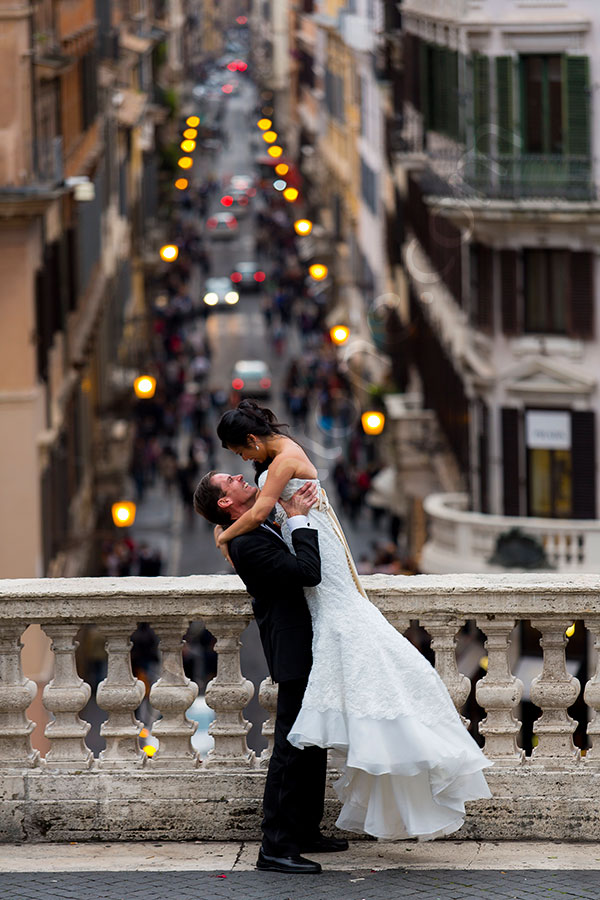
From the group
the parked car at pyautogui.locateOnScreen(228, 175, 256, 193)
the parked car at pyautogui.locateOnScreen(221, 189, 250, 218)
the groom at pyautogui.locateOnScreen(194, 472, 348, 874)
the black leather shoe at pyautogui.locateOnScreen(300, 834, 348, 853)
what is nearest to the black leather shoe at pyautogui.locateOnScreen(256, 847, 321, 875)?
the groom at pyautogui.locateOnScreen(194, 472, 348, 874)

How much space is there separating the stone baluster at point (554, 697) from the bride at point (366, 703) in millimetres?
567

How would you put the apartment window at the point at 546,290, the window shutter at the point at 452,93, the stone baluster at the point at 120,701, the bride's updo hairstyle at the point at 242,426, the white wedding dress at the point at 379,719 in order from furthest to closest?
the window shutter at the point at 452,93 < the apartment window at the point at 546,290 < the stone baluster at the point at 120,701 < the bride's updo hairstyle at the point at 242,426 < the white wedding dress at the point at 379,719

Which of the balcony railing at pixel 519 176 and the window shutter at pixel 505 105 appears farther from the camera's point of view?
→ the window shutter at pixel 505 105

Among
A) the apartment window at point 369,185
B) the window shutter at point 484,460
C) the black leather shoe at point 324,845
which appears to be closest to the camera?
Answer: the black leather shoe at point 324,845

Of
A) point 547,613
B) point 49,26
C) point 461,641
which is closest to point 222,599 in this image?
point 547,613

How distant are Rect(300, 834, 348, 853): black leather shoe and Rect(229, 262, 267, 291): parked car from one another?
80.3 metres

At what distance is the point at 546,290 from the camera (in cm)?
2903

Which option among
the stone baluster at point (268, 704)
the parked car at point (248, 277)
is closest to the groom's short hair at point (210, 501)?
the stone baluster at point (268, 704)

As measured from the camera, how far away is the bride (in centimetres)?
754

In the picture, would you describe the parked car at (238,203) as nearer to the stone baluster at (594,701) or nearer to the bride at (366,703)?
the stone baluster at (594,701)

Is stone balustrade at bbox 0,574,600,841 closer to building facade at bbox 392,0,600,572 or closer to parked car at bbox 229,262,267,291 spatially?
building facade at bbox 392,0,600,572

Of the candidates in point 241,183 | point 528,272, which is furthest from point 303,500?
point 241,183

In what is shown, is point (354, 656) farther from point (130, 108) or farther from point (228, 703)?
point (130, 108)

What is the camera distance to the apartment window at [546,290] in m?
28.7
